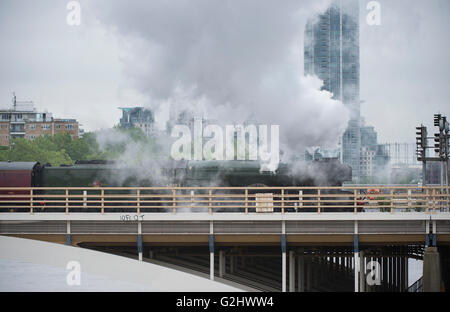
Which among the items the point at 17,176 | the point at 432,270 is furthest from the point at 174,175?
the point at 432,270

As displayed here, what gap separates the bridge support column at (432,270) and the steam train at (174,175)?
6.77 metres

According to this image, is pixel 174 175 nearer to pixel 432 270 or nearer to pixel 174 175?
pixel 174 175

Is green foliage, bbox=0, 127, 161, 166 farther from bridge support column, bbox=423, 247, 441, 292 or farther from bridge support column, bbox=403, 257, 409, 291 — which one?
bridge support column, bbox=423, 247, 441, 292

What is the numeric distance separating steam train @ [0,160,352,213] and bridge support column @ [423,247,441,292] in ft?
22.2

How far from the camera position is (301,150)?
35.8m

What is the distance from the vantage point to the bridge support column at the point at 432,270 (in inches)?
1048

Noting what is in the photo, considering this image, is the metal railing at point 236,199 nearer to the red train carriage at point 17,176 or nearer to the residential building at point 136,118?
the red train carriage at point 17,176

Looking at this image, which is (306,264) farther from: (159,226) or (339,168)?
(159,226)

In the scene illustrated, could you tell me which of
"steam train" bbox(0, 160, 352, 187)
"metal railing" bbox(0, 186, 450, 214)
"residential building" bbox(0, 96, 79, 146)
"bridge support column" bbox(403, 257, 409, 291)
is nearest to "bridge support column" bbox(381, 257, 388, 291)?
"bridge support column" bbox(403, 257, 409, 291)

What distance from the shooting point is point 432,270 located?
87.5ft

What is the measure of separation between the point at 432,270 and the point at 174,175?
43.8ft

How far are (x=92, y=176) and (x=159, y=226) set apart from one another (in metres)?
9.27

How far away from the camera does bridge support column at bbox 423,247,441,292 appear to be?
87.4 ft
